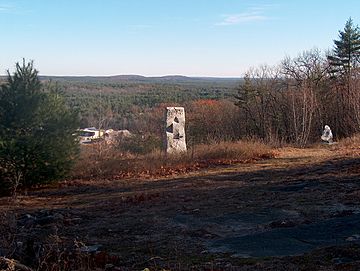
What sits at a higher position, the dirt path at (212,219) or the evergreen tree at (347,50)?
the evergreen tree at (347,50)

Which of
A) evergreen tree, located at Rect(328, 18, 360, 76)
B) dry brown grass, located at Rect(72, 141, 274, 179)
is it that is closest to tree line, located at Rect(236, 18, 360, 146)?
evergreen tree, located at Rect(328, 18, 360, 76)

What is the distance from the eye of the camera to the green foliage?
1467 centimetres

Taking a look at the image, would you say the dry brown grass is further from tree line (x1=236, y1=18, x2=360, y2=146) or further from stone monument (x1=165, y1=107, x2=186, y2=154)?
tree line (x1=236, y1=18, x2=360, y2=146)

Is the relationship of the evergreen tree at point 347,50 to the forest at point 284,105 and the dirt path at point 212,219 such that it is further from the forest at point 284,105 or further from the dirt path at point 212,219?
the dirt path at point 212,219

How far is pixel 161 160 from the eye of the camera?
18.2m

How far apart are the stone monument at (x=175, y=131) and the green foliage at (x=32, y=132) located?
554 cm

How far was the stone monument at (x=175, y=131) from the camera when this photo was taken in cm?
2064

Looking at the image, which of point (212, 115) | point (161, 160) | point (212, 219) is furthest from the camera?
point (212, 115)

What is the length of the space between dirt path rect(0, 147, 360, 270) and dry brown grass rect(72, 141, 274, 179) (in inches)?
63.1

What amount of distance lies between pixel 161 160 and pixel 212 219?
9101mm

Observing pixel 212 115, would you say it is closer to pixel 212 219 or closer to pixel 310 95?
pixel 310 95

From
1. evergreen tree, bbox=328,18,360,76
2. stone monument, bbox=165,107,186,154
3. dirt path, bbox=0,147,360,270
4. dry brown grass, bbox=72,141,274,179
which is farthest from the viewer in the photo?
evergreen tree, bbox=328,18,360,76

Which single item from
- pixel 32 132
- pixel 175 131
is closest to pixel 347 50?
pixel 175 131

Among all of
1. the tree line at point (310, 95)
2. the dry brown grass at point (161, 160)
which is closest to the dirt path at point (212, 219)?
the dry brown grass at point (161, 160)
